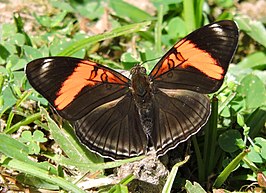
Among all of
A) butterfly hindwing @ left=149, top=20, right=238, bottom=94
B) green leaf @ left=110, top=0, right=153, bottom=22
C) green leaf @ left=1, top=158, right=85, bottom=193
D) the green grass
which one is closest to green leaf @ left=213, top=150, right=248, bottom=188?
the green grass

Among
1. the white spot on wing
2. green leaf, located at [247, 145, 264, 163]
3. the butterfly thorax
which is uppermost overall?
the white spot on wing

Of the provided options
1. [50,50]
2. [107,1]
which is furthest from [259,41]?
[50,50]

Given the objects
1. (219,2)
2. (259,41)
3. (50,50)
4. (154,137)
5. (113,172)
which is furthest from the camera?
(219,2)

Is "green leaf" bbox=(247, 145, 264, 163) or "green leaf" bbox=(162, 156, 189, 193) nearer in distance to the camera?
"green leaf" bbox=(162, 156, 189, 193)

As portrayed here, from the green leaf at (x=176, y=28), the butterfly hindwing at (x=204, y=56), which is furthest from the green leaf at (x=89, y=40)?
the butterfly hindwing at (x=204, y=56)

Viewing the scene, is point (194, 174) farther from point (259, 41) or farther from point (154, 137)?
point (259, 41)

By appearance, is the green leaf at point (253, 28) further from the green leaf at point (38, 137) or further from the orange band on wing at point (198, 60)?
the green leaf at point (38, 137)

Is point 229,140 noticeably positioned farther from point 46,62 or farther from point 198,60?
point 46,62

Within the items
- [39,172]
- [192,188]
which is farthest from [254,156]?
[39,172]

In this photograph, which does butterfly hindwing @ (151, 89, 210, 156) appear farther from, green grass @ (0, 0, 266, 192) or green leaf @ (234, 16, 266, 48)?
green leaf @ (234, 16, 266, 48)
